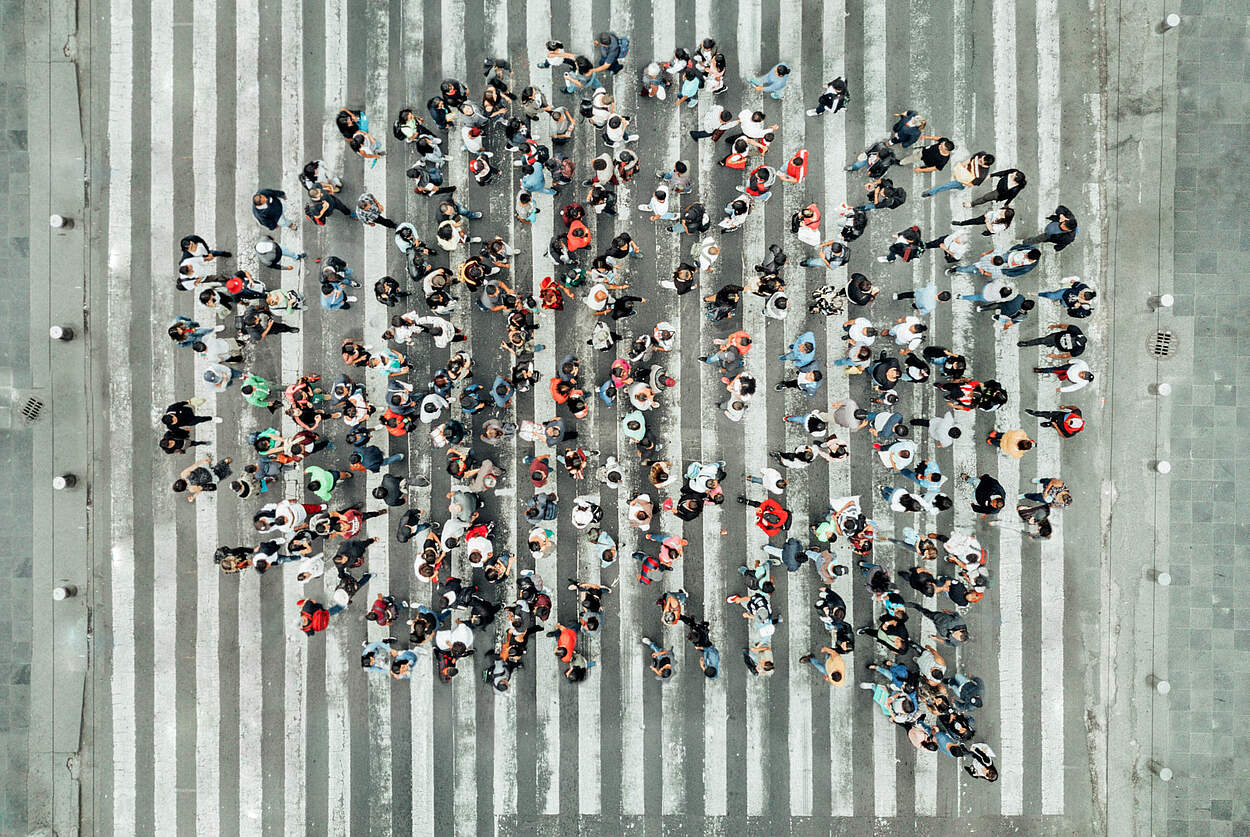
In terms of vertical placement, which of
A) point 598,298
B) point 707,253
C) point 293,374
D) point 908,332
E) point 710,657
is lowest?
point 710,657

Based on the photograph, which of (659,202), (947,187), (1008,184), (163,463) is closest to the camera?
(1008,184)

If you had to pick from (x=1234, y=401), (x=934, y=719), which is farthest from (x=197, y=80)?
(x=1234, y=401)

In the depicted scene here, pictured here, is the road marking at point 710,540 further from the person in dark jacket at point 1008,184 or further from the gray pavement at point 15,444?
the gray pavement at point 15,444

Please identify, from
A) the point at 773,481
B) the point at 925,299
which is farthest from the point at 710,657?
the point at 925,299

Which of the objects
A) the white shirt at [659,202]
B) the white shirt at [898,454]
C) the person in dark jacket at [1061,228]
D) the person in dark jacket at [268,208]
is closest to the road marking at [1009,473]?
the person in dark jacket at [1061,228]

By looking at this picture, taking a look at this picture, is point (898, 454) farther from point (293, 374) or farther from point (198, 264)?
point (198, 264)

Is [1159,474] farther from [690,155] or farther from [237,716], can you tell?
[237,716]

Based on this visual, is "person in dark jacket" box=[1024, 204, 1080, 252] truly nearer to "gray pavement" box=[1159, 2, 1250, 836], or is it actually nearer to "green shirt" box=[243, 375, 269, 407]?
"gray pavement" box=[1159, 2, 1250, 836]
